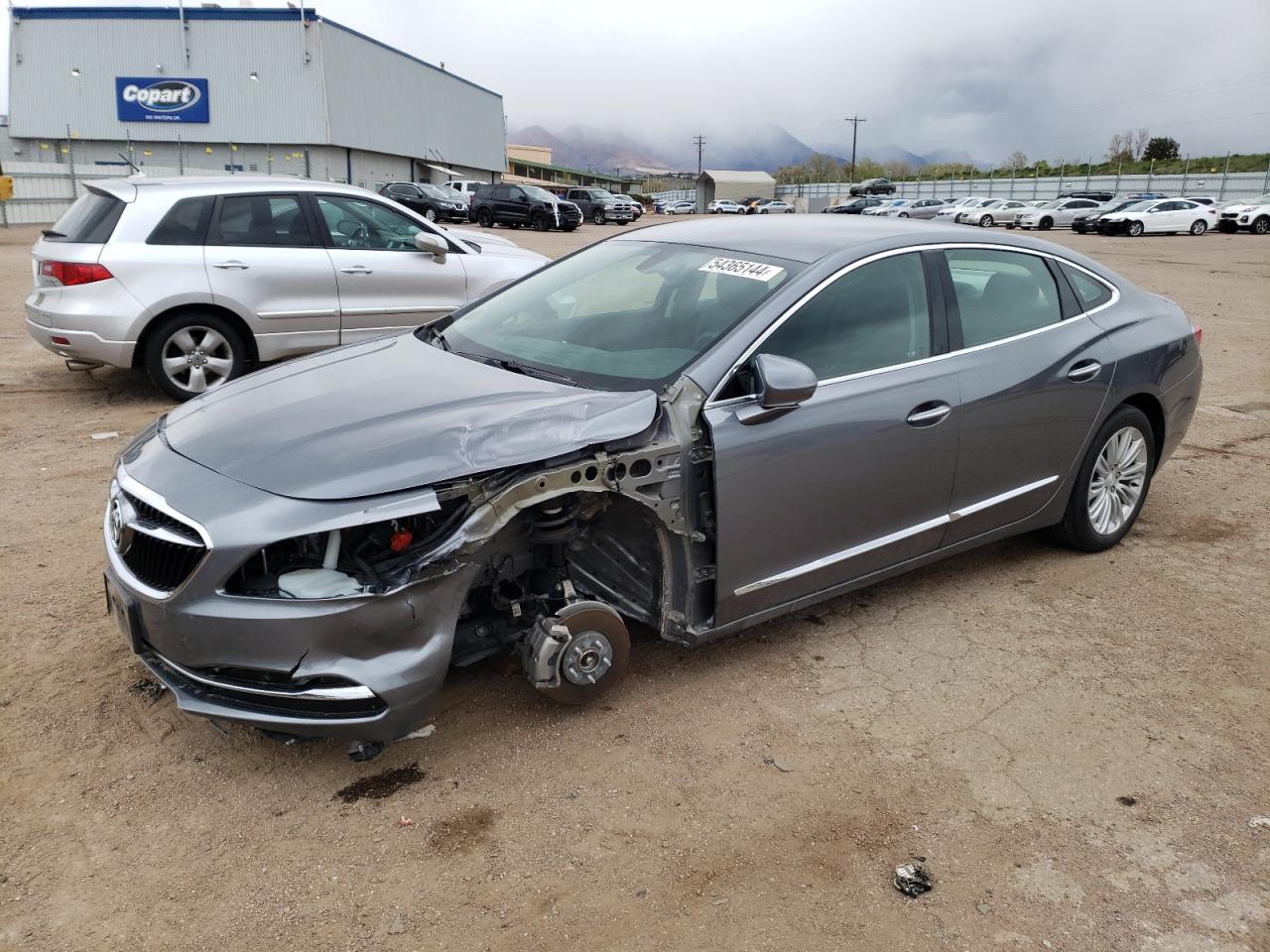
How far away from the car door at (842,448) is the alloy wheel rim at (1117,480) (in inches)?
46.0

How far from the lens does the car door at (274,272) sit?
7281mm

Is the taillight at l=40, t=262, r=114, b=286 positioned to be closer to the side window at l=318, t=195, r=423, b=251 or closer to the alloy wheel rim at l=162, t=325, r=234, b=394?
the alloy wheel rim at l=162, t=325, r=234, b=394

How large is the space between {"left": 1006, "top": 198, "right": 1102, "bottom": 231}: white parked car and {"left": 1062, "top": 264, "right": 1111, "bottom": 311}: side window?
39841mm

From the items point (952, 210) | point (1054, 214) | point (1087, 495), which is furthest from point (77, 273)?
point (1054, 214)

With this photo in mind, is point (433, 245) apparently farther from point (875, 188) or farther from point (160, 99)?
point (875, 188)

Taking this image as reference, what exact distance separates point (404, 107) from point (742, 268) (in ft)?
177

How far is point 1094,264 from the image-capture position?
188 inches

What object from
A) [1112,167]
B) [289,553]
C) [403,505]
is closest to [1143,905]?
[403,505]

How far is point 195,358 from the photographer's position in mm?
7324

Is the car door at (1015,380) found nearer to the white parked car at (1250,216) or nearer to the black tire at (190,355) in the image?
the black tire at (190,355)

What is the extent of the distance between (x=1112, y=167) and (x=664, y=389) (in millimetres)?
72783

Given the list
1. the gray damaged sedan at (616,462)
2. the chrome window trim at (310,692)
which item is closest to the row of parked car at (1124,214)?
the gray damaged sedan at (616,462)

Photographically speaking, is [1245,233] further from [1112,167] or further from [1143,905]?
[1143,905]

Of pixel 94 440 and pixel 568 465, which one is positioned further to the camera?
pixel 94 440
